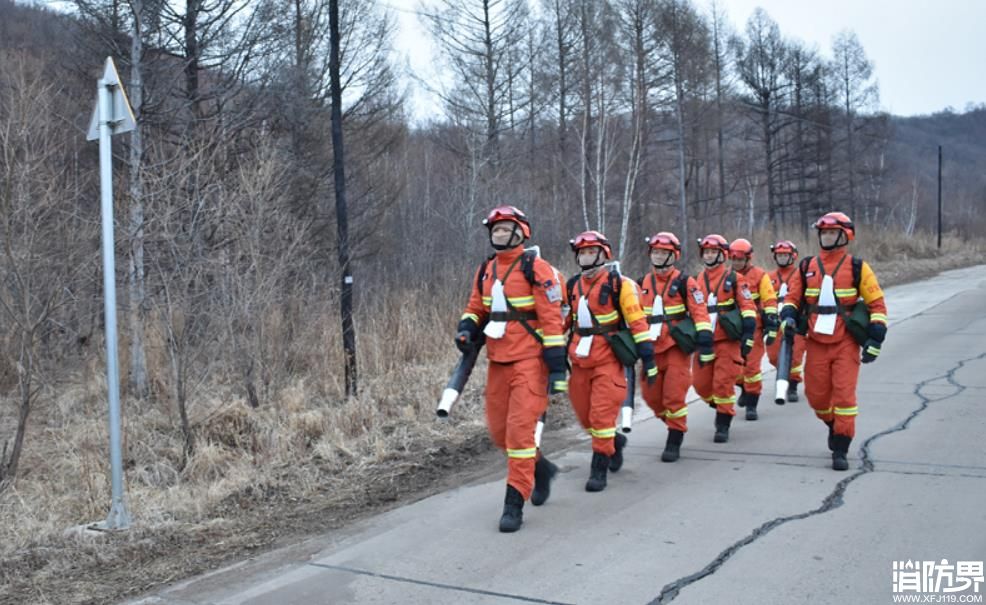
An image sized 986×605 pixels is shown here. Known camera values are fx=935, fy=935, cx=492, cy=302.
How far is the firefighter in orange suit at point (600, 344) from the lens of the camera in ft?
23.9

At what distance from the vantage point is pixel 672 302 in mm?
8711

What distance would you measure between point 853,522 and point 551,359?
2274 mm

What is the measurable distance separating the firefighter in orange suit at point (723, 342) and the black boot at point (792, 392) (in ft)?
6.42

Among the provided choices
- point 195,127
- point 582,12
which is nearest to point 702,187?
point 582,12

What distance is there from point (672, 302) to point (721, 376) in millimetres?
1057

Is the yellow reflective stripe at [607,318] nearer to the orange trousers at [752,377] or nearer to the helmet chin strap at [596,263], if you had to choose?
the helmet chin strap at [596,263]

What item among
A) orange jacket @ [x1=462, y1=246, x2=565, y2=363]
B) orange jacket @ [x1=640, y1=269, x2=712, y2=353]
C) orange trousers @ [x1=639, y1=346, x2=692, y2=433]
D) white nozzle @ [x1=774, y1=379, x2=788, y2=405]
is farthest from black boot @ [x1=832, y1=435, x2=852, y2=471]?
orange jacket @ [x1=462, y1=246, x2=565, y2=363]

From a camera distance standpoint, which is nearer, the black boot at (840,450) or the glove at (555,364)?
the glove at (555,364)

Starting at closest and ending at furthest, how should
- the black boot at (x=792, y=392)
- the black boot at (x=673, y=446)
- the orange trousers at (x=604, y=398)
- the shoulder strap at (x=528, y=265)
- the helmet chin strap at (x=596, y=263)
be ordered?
the shoulder strap at (x=528, y=265) → the orange trousers at (x=604, y=398) → the helmet chin strap at (x=596, y=263) → the black boot at (x=673, y=446) → the black boot at (x=792, y=392)

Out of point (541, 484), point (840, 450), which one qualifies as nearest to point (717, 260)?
point (840, 450)

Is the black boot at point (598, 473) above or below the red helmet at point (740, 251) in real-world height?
below

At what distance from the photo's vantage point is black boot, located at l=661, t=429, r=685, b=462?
8320 millimetres

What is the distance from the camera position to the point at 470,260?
62.3 ft

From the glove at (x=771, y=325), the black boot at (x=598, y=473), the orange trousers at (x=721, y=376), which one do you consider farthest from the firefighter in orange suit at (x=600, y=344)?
the glove at (x=771, y=325)
